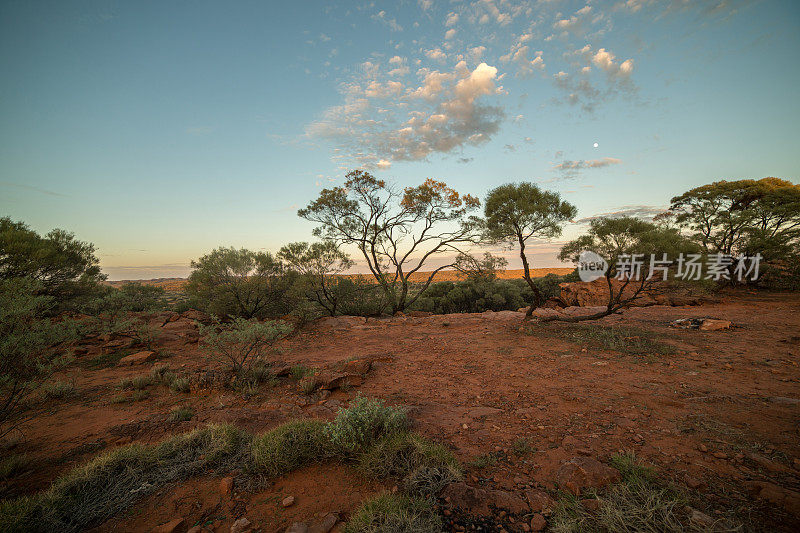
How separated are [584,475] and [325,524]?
2.79 metres

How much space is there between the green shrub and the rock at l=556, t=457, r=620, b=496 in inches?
60.1

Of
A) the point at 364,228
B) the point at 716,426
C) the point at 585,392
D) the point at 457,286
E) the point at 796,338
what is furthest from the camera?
the point at 457,286

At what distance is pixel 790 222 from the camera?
18.5m

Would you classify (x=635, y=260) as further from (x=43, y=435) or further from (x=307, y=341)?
(x=43, y=435)

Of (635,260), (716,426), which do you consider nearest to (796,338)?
(635,260)

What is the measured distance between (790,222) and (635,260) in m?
19.7

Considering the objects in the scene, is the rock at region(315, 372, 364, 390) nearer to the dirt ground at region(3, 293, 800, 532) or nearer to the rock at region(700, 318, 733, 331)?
the dirt ground at region(3, 293, 800, 532)

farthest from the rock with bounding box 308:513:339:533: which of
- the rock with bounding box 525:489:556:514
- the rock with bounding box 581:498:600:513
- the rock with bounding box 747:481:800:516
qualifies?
the rock with bounding box 747:481:800:516

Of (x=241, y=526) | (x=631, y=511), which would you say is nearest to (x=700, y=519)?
(x=631, y=511)

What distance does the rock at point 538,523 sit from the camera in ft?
8.33

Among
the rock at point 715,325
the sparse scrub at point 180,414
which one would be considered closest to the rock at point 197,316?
the sparse scrub at point 180,414

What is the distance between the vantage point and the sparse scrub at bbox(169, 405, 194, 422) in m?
4.73

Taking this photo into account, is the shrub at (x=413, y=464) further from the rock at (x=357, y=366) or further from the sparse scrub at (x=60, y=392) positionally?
the sparse scrub at (x=60, y=392)

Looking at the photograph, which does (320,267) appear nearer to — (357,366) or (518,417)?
(357,366)
